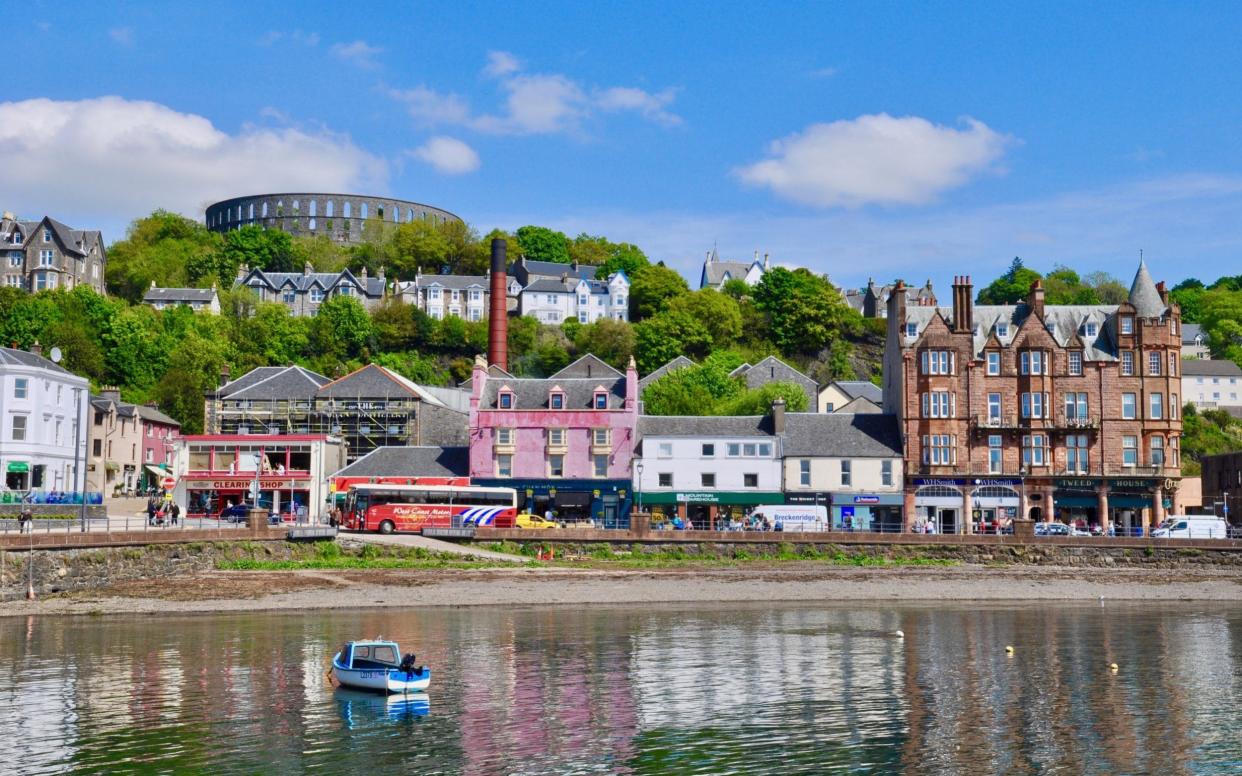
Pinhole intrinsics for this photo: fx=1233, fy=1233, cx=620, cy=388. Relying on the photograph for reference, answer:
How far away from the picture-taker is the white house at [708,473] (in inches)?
3147

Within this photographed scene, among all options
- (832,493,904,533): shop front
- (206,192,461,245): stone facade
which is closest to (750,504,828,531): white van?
(832,493,904,533): shop front

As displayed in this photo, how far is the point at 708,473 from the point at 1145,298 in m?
31.3

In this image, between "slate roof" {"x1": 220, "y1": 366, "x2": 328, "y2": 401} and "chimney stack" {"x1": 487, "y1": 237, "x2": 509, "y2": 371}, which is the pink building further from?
"chimney stack" {"x1": 487, "y1": 237, "x2": 509, "y2": 371}

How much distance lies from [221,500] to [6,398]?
1622 cm

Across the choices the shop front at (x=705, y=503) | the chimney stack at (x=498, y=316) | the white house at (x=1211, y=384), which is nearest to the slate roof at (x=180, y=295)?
the chimney stack at (x=498, y=316)

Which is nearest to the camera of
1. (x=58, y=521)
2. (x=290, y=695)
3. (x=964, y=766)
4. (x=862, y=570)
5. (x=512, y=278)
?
(x=964, y=766)

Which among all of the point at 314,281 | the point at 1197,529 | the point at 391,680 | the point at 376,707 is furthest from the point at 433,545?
the point at 314,281

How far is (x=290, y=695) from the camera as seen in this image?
108ft

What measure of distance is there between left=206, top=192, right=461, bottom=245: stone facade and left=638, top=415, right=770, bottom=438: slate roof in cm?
11778

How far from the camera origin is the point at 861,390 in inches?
4552

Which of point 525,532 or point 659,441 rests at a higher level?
point 659,441

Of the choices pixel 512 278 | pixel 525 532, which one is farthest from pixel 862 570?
pixel 512 278

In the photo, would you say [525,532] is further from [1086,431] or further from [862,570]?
[1086,431]

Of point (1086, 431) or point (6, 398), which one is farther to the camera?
point (1086, 431)
